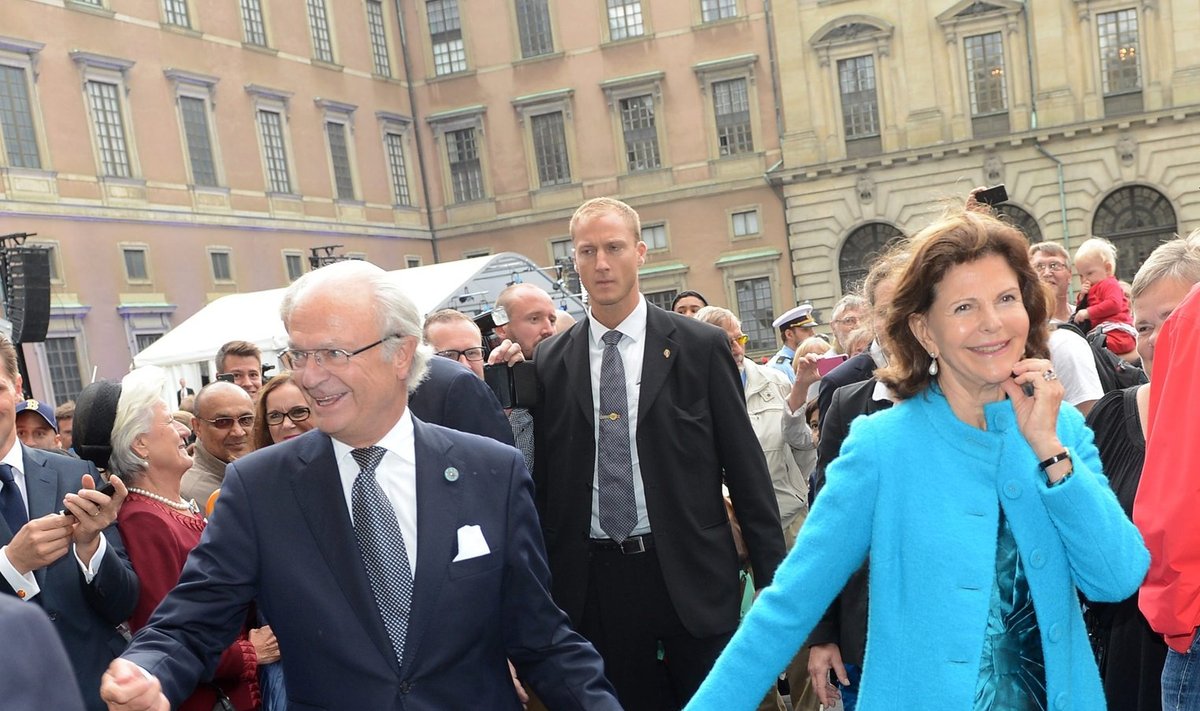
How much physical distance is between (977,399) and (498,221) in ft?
124

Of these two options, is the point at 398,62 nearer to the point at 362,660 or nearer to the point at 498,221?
the point at 498,221

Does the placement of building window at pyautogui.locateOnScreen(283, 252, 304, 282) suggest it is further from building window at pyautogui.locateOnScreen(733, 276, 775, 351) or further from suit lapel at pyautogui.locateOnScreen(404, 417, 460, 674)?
suit lapel at pyautogui.locateOnScreen(404, 417, 460, 674)

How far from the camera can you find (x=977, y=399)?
2975mm

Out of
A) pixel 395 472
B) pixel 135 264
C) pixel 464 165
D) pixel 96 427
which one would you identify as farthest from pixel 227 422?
pixel 464 165

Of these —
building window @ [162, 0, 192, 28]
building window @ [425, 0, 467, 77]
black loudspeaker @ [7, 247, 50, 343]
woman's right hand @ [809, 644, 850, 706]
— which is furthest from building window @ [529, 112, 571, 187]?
woman's right hand @ [809, 644, 850, 706]

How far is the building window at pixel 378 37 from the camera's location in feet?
130

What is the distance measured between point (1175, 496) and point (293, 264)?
109 ft

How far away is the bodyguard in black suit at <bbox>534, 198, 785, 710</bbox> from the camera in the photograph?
4.72 meters

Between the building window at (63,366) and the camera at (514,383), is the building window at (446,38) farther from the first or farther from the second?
the camera at (514,383)

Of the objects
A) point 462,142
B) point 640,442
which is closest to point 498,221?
point 462,142

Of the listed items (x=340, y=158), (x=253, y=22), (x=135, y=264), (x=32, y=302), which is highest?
(x=253, y=22)

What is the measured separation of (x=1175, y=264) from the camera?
14.0 ft

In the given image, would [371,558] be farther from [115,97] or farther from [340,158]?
[340,158]

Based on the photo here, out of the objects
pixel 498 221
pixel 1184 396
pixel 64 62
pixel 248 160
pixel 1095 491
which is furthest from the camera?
pixel 498 221
